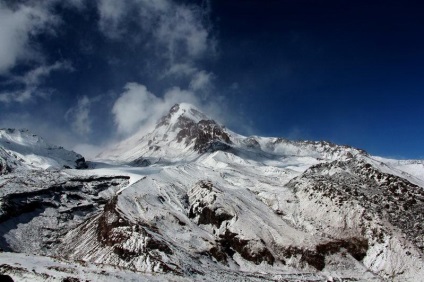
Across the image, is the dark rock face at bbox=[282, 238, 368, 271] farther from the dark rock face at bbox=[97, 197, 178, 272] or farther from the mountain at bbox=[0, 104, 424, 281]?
the dark rock face at bbox=[97, 197, 178, 272]

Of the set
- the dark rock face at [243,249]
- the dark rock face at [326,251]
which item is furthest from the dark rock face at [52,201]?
the dark rock face at [326,251]

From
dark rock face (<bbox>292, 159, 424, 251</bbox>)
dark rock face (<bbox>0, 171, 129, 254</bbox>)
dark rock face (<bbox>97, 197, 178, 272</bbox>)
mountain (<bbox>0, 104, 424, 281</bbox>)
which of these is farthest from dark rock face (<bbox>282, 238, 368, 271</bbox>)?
dark rock face (<bbox>0, 171, 129, 254</bbox>)

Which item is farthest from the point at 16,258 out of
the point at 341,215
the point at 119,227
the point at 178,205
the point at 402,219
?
the point at 402,219

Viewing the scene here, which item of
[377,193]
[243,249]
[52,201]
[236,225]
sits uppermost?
[377,193]

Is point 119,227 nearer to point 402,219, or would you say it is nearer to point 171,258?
point 171,258

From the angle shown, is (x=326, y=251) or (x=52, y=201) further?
(x=52, y=201)

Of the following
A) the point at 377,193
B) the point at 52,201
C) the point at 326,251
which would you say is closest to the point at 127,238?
the point at 326,251

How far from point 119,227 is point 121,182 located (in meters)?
70.3

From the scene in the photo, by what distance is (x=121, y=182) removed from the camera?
171125 mm

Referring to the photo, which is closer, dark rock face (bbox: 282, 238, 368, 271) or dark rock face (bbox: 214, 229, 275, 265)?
dark rock face (bbox: 282, 238, 368, 271)

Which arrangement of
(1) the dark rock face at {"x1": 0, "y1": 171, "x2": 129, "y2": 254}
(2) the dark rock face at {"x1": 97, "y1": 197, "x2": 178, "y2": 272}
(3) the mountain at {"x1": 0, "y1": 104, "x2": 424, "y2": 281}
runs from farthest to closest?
(1) the dark rock face at {"x1": 0, "y1": 171, "x2": 129, "y2": 254} → (3) the mountain at {"x1": 0, "y1": 104, "x2": 424, "y2": 281} → (2) the dark rock face at {"x1": 97, "y1": 197, "x2": 178, "y2": 272}

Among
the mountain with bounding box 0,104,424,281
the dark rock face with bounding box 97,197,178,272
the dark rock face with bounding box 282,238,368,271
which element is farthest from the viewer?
the dark rock face with bounding box 282,238,368,271

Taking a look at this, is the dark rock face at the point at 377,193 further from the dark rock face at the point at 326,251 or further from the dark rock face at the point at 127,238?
the dark rock face at the point at 127,238

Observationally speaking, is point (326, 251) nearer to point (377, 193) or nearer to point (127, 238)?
point (377, 193)
